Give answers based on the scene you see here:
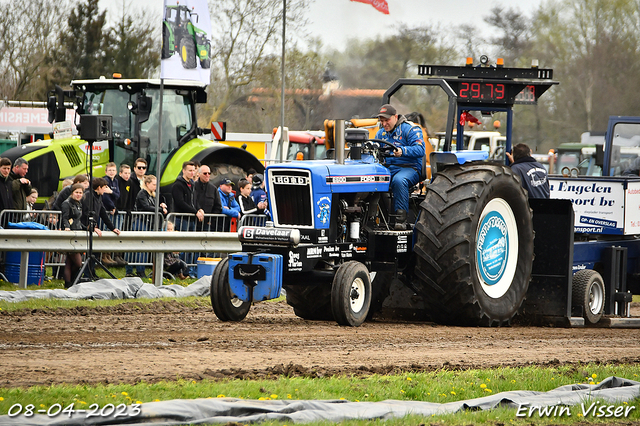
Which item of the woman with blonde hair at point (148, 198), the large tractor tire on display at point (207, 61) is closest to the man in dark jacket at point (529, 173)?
the large tractor tire on display at point (207, 61)

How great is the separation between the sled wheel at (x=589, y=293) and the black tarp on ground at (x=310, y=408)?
13.1 feet

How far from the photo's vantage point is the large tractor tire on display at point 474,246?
816cm

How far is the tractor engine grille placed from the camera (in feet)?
26.5

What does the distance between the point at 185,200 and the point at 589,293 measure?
658cm

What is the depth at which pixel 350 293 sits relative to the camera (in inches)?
310

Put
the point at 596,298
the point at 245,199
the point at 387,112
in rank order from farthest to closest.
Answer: the point at 245,199, the point at 596,298, the point at 387,112

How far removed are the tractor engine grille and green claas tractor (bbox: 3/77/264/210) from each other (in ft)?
22.7

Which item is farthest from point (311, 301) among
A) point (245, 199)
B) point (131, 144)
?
point (131, 144)

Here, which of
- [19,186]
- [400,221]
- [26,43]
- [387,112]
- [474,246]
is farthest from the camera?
[26,43]

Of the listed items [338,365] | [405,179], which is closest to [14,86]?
[405,179]

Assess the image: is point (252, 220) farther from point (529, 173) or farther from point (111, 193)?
point (529, 173)

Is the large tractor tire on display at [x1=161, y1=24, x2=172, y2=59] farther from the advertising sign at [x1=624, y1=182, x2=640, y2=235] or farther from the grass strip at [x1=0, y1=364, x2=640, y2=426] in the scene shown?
the grass strip at [x1=0, y1=364, x2=640, y2=426]

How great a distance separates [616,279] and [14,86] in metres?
28.6

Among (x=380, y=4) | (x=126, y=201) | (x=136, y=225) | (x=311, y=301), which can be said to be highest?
(x=380, y=4)
